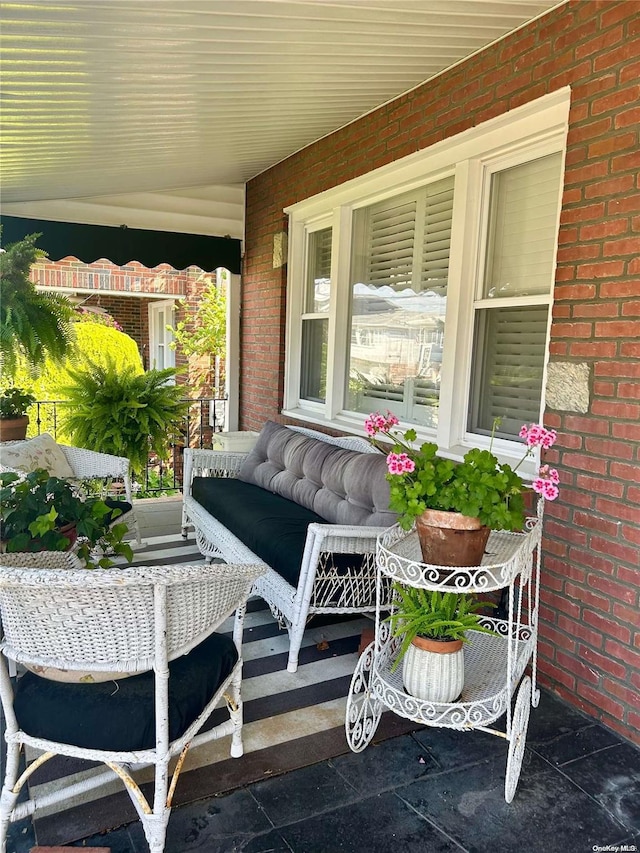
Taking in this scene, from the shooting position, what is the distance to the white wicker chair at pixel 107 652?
1.50m

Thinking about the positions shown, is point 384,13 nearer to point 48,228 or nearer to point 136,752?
point 136,752

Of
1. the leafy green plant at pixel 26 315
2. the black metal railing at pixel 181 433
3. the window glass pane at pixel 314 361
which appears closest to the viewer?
the leafy green plant at pixel 26 315

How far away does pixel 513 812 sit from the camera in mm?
1854

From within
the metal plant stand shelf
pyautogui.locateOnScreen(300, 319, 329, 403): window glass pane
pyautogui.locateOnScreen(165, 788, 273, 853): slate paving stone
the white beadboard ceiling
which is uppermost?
the white beadboard ceiling

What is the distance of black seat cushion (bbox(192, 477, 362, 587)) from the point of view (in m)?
2.79

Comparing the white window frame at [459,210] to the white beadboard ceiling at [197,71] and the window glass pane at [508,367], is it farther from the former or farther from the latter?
the white beadboard ceiling at [197,71]

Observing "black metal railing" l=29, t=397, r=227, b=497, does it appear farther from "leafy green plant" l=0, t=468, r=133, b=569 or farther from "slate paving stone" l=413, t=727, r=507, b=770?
"slate paving stone" l=413, t=727, r=507, b=770

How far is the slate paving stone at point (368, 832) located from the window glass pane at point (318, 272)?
344cm

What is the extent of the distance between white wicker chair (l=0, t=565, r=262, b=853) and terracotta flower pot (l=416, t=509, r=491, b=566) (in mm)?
622

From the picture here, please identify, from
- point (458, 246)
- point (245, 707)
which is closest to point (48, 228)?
point (458, 246)

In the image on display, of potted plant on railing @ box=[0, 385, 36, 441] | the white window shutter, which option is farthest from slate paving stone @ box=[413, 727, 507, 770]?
potted plant on railing @ box=[0, 385, 36, 441]

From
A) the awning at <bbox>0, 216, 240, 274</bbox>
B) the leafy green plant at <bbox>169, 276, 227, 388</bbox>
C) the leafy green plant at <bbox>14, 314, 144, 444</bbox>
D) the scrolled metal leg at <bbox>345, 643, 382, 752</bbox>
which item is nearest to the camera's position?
the scrolled metal leg at <bbox>345, 643, 382, 752</bbox>

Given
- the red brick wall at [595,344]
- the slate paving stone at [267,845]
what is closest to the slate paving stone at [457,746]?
the red brick wall at [595,344]

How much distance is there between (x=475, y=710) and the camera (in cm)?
193
